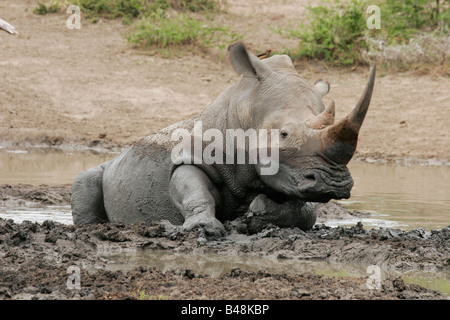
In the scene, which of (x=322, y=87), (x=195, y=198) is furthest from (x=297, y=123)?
(x=322, y=87)

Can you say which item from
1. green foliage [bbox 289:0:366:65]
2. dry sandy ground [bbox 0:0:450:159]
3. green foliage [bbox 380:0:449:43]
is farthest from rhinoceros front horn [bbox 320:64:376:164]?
green foliage [bbox 380:0:449:43]

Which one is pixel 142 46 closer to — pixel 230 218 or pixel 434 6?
pixel 434 6

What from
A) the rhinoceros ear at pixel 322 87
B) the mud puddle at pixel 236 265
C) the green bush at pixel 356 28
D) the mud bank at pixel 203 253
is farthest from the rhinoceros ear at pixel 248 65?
the green bush at pixel 356 28

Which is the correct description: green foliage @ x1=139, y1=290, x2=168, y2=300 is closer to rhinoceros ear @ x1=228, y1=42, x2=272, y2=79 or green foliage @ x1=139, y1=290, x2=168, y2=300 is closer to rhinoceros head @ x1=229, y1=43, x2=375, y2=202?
rhinoceros head @ x1=229, y1=43, x2=375, y2=202

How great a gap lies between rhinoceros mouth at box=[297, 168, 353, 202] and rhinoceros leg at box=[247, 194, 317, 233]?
61 cm

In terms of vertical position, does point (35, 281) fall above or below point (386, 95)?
below

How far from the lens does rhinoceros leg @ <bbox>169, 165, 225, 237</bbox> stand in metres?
5.94

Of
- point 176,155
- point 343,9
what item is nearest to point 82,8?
point 343,9

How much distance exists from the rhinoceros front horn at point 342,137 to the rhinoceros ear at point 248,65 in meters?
0.99

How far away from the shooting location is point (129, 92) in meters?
15.9

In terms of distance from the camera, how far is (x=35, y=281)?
4449 mm

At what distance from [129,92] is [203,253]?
10.6m

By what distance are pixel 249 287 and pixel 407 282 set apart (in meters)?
1.04

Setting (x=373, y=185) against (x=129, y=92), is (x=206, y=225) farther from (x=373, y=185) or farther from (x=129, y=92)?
(x=129, y=92)
